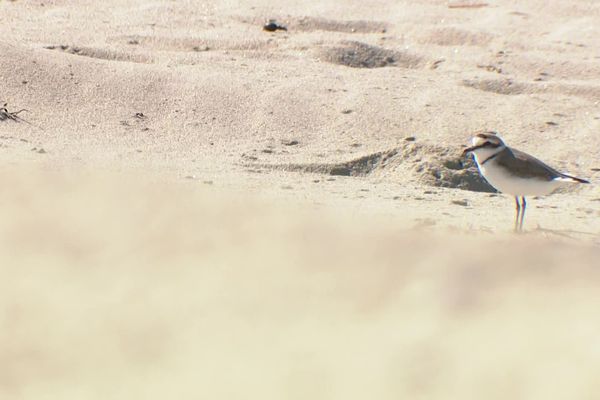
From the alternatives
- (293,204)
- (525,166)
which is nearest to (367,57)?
(525,166)

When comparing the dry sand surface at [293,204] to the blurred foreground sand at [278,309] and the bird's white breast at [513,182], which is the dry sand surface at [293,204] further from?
the bird's white breast at [513,182]

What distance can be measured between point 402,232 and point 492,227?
2.19 feet

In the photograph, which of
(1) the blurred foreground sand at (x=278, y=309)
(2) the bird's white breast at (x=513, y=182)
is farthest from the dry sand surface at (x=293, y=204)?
(2) the bird's white breast at (x=513, y=182)

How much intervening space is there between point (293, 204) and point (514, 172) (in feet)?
4.04

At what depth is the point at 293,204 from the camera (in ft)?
19.7

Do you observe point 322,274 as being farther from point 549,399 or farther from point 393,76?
point 393,76

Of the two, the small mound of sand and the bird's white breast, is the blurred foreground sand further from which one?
the small mound of sand

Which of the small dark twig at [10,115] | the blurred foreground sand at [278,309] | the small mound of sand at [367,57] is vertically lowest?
the small dark twig at [10,115]

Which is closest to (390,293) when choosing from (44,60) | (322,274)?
(322,274)

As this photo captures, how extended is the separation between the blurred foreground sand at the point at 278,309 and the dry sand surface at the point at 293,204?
10 millimetres

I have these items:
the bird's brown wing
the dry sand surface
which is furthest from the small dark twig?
the bird's brown wing

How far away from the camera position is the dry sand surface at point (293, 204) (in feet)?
12.9

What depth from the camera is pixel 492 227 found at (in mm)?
5875

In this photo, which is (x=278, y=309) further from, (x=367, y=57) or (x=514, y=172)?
(x=367, y=57)
